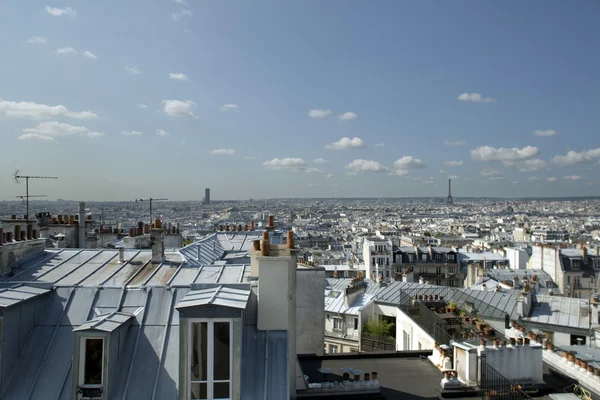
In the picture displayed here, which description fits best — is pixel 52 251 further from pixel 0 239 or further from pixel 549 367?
pixel 549 367

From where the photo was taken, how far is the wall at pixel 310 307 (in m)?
14.3

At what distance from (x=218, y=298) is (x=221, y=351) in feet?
2.07

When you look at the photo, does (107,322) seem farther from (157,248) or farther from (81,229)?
(81,229)

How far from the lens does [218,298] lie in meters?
6.05

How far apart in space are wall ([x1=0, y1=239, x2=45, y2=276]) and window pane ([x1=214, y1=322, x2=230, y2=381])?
5.49m

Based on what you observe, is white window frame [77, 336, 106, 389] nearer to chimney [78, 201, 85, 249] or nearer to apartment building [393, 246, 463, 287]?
chimney [78, 201, 85, 249]

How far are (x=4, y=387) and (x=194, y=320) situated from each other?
249 cm

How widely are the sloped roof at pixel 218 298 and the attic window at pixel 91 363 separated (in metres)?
1.11

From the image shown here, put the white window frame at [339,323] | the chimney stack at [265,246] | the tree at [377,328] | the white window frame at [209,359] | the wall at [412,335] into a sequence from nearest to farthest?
the white window frame at [209,359] → the chimney stack at [265,246] → the wall at [412,335] → the tree at [377,328] → the white window frame at [339,323]

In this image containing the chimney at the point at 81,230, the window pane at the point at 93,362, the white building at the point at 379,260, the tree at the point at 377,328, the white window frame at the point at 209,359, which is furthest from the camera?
the white building at the point at 379,260

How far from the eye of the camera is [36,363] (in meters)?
6.34

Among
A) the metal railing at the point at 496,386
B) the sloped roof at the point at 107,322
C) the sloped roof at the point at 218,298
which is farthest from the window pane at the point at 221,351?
the metal railing at the point at 496,386

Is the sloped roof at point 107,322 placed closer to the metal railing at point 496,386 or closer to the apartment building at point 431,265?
the metal railing at point 496,386

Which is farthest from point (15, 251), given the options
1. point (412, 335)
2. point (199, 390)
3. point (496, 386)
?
point (412, 335)
